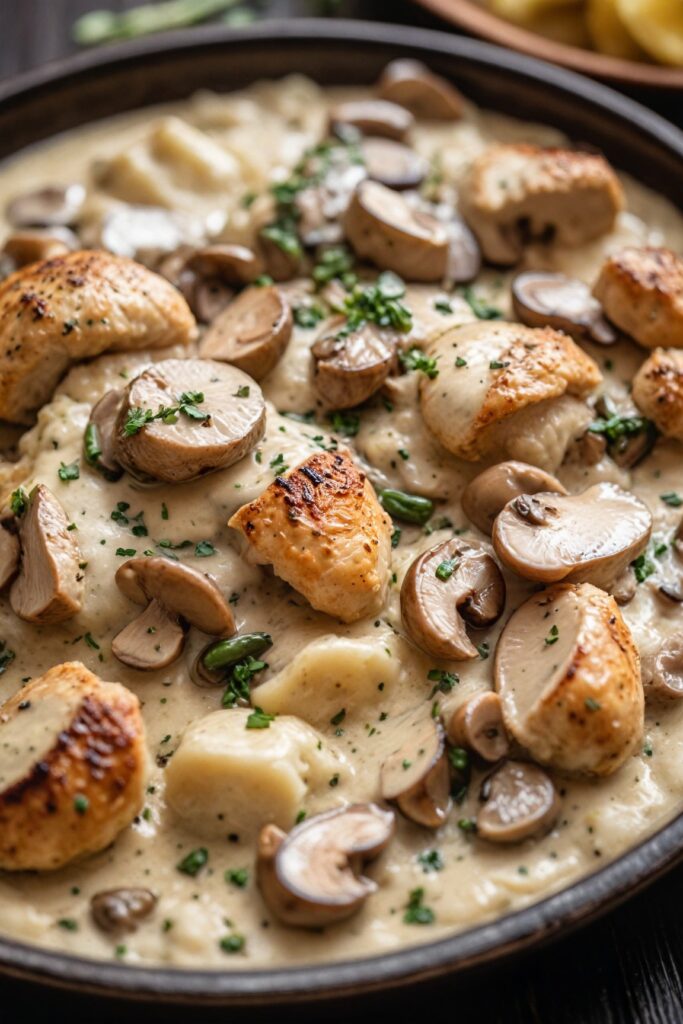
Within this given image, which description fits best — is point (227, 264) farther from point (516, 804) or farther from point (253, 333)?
point (516, 804)

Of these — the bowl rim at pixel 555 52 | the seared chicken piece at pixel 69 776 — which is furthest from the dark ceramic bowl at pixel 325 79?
the seared chicken piece at pixel 69 776

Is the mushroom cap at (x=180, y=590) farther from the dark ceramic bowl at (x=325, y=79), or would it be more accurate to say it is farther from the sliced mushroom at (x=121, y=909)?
the dark ceramic bowl at (x=325, y=79)

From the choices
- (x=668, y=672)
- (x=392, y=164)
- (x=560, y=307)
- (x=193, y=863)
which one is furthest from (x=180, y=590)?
(x=392, y=164)

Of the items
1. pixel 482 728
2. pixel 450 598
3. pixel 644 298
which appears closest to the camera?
pixel 482 728

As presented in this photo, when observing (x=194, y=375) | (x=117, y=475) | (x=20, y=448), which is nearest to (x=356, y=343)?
(x=194, y=375)

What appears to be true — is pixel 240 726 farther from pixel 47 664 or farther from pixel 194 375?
pixel 194 375

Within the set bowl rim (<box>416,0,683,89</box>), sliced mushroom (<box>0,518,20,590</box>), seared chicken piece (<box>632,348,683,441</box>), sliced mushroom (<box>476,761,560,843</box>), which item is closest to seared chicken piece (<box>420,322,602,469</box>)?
seared chicken piece (<box>632,348,683,441</box>)
